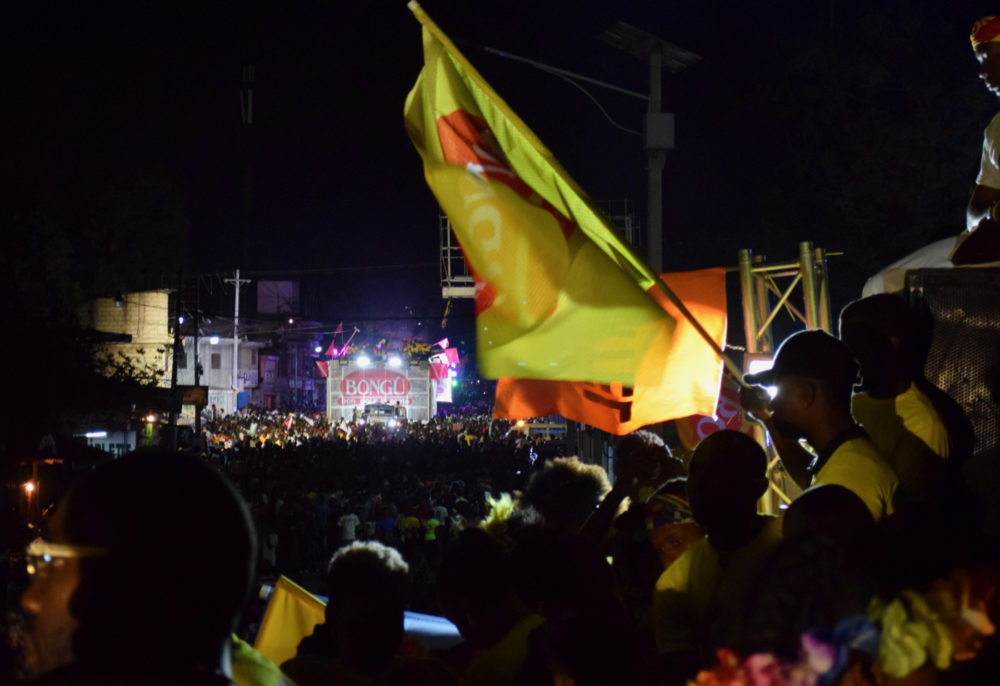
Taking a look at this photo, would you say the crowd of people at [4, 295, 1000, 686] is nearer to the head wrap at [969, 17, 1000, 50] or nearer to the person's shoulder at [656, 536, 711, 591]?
the person's shoulder at [656, 536, 711, 591]

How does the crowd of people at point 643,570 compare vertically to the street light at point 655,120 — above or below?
below

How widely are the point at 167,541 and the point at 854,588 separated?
1.19 metres

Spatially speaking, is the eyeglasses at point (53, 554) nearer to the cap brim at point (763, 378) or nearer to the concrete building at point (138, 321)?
the cap brim at point (763, 378)

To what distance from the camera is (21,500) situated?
54.6 feet

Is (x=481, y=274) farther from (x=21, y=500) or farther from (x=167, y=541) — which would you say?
(x=21, y=500)

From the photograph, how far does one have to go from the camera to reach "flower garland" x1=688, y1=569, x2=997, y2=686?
1330mm

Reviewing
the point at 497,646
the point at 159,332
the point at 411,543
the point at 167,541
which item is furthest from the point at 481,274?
the point at 159,332

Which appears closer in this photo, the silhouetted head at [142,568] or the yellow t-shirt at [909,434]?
the silhouetted head at [142,568]

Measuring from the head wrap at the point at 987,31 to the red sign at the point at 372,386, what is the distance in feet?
145

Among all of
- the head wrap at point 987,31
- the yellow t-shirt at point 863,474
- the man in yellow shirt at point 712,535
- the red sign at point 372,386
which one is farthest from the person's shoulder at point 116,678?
the red sign at point 372,386

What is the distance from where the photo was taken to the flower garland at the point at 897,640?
1330 millimetres

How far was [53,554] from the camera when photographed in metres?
1.57

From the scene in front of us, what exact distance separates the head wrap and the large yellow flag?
1.67m

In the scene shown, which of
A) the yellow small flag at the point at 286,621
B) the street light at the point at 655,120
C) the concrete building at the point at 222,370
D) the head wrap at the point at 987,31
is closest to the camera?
the head wrap at the point at 987,31
